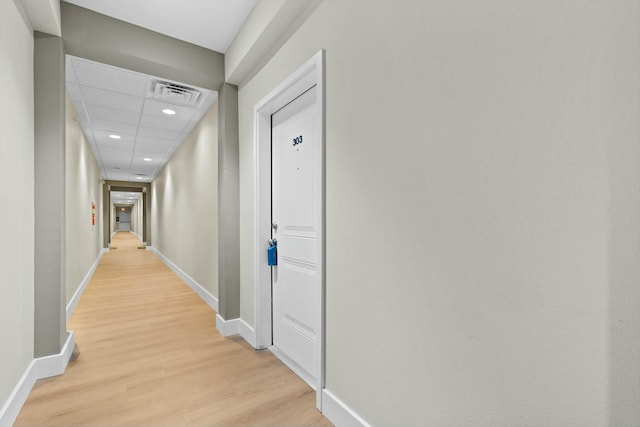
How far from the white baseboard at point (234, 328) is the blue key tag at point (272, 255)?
710 mm

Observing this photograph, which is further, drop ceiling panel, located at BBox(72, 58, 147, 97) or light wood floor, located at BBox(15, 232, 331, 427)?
drop ceiling panel, located at BBox(72, 58, 147, 97)

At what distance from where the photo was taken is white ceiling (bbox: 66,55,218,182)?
3109mm

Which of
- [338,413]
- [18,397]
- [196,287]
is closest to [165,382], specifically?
[18,397]

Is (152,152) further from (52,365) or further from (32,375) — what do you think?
(32,375)

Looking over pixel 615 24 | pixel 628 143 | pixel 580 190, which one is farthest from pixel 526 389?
pixel 615 24

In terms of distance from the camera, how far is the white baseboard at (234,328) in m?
2.82

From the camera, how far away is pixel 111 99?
3.70 m

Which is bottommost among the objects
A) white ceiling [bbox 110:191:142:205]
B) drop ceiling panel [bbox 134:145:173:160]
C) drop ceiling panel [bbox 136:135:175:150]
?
white ceiling [bbox 110:191:142:205]

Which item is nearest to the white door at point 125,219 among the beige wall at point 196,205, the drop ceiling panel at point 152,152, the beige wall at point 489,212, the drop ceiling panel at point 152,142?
the beige wall at point 196,205

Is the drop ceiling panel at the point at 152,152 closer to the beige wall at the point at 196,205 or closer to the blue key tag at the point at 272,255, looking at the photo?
the beige wall at the point at 196,205

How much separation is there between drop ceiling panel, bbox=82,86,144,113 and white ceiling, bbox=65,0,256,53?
133cm

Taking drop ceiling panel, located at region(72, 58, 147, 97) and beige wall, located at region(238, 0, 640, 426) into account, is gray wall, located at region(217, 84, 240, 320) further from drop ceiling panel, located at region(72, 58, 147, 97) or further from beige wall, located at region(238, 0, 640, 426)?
beige wall, located at region(238, 0, 640, 426)

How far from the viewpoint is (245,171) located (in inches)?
114

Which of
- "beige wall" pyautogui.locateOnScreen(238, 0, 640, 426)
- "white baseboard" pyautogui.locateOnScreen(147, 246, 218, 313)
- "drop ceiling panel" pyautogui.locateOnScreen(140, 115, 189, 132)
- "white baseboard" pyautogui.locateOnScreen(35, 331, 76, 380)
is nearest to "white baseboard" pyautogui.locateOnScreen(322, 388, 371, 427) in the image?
"beige wall" pyautogui.locateOnScreen(238, 0, 640, 426)
